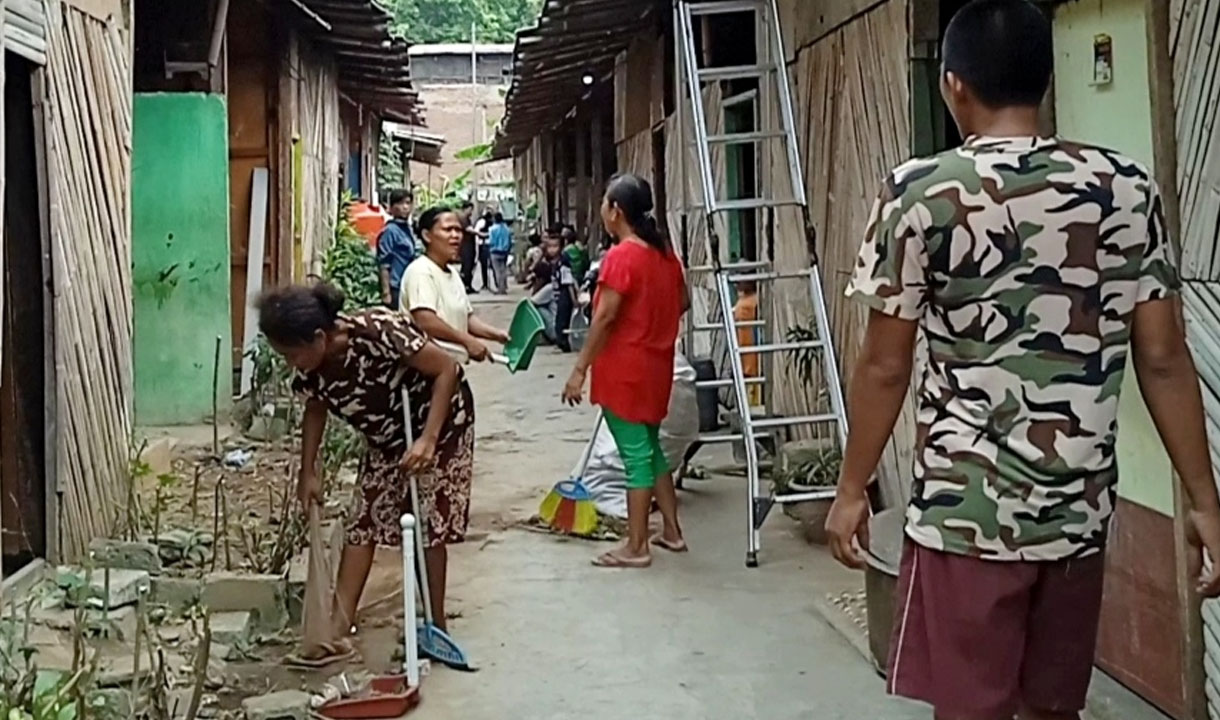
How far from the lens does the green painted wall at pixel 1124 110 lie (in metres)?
4.31

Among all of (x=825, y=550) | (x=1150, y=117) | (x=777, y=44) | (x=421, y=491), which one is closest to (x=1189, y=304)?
(x=1150, y=117)

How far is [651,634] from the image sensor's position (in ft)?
18.3

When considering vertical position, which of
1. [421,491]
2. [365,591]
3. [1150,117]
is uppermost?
[1150,117]

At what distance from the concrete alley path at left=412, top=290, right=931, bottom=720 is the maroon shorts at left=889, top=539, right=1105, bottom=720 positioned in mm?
1874

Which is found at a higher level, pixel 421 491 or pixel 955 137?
pixel 955 137

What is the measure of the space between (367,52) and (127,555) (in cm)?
992

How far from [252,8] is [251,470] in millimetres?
4824

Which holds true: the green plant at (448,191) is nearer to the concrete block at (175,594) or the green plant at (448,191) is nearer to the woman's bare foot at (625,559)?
the woman's bare foot at (625,559)

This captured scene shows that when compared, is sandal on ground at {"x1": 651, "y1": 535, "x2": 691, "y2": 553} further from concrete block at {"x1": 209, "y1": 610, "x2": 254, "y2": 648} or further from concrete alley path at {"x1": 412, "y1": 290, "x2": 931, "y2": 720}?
concrete block at {"x1": 209, "y1": 610, "x2": 254, "y2": 648}

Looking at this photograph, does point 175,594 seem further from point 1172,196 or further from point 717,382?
point 1172,196

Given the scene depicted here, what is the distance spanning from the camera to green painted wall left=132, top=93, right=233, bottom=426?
31.0ft

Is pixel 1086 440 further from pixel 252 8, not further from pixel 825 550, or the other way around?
pixel 252 8

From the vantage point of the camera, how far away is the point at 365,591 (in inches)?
248

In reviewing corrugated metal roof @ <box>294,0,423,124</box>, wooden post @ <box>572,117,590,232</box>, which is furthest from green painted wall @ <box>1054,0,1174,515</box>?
wooden post @ <box>572,117,590,232</box>
